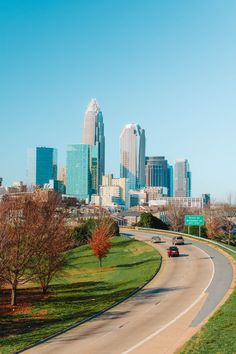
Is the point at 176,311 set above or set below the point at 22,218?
below

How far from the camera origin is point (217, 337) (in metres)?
21.6

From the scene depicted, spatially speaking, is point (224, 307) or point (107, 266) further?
point (107, 266)

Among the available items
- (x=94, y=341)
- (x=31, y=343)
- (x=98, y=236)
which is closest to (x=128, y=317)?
(x=94, y=341)

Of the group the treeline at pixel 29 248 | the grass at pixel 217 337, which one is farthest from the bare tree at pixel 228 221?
the grass at pixel 217 337

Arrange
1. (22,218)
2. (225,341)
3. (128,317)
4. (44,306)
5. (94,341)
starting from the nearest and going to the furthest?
(225,341)
(94,341)
(128,317)
(44,306)
(22,218)

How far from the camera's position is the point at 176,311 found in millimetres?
28000

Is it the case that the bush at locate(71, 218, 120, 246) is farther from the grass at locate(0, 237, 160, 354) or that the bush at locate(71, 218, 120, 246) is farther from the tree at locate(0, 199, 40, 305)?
the tree at locate(0, 199, 40, 305)

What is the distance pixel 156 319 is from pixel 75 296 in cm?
1258

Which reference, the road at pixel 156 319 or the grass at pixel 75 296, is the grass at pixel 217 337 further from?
the grass at pixel 75 296

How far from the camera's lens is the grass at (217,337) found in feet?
65.2

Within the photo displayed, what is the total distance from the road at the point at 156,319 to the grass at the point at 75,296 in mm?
1552

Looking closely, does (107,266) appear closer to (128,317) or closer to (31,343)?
(128,317)

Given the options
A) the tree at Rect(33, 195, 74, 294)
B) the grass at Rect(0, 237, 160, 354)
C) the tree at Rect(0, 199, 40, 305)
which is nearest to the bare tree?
the grass at Rect(0, 237, 160, 354)

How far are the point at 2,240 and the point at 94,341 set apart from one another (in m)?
12.4
